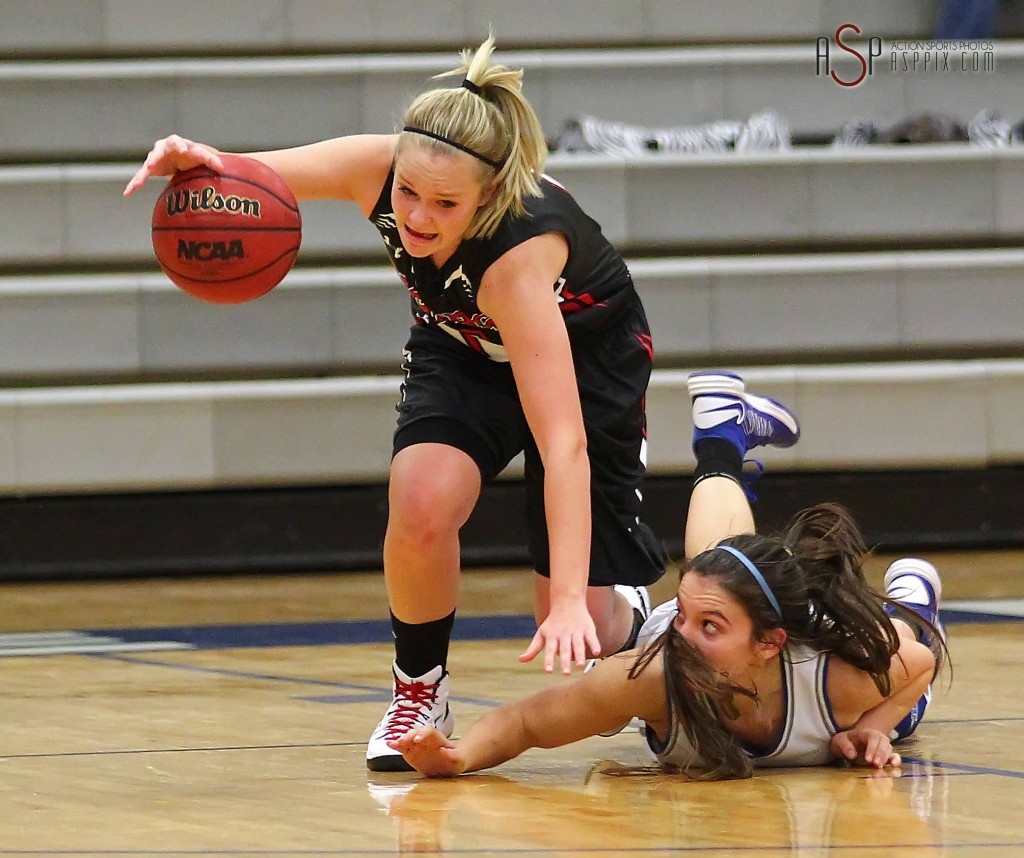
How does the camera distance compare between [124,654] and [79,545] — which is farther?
[79,545]

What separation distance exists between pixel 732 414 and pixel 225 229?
1334mm

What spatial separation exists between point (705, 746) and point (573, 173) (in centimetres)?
354

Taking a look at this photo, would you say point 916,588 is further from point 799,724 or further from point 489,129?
point 489,129

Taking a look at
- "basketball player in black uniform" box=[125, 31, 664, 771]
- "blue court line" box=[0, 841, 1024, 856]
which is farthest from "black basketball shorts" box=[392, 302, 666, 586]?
"blue court line" box=[0, 841, 1024, 856]

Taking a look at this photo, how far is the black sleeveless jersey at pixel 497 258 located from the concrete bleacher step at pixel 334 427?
9.02ft

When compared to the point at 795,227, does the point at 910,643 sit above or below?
below

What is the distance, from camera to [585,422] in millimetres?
2652

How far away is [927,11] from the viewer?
600 cm

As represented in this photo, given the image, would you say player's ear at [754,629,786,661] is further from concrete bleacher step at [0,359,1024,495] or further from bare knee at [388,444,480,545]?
concrete bleacher step at [0,359,1024,495]

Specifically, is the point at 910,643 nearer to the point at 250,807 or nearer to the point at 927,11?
the point at 250,807

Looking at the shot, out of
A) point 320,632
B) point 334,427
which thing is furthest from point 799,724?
point 334,427

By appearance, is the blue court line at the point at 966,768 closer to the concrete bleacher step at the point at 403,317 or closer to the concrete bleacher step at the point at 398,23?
the concrete bleacher step at the point at 403,317

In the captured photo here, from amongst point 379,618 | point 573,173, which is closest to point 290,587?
point 379,618

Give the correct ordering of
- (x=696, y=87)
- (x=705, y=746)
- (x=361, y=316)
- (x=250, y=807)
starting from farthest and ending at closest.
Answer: (x=696, y=87)
(x=361, y=316)
(x=705, y=746)
(x=250, y=807)
